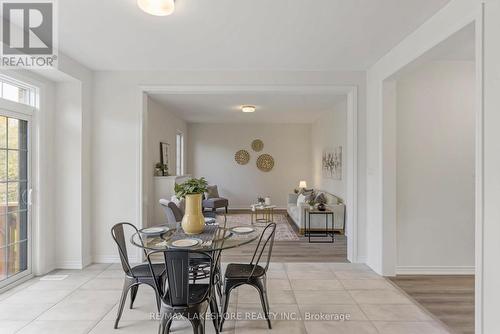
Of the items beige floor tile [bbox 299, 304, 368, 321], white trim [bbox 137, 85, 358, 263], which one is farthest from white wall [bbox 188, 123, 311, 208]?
beige floor tile [bbox 299, 304, 368, 321]

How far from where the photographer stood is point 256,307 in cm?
276

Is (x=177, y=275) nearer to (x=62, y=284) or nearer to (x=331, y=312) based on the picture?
(x=331, y=312)

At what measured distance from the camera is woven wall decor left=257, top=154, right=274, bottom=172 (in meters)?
9.11

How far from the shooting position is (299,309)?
274 cm

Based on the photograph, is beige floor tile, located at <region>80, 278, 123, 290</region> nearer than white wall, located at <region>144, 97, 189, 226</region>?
Yes

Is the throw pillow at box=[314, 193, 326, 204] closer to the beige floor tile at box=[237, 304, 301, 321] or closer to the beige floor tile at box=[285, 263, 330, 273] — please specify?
the beige floor tile at box=[285, 263, 330, 273]

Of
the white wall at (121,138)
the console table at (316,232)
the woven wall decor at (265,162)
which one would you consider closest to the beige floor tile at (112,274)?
the white wall at (121,138)

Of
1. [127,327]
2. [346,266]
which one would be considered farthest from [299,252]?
[127,327]

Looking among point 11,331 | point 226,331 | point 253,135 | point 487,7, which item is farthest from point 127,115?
point 253,135

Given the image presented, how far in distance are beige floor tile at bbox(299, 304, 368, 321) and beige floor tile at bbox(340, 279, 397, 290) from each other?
18.2 inches

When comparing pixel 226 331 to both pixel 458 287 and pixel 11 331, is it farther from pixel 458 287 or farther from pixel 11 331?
pixel 458 287

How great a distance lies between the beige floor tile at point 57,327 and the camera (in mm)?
2359

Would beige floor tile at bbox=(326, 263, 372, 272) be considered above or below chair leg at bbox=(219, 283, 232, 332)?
below

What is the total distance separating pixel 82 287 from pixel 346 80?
163 inches
